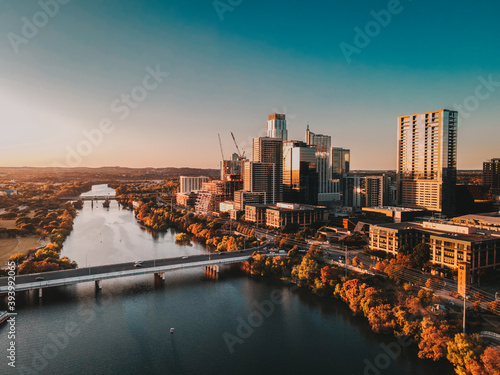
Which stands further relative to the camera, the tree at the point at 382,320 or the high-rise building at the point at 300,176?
the high-rise building at the point at 300,176

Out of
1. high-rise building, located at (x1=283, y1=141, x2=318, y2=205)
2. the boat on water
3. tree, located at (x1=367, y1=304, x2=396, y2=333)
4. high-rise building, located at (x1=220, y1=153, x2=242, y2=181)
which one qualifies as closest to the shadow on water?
the boat on water

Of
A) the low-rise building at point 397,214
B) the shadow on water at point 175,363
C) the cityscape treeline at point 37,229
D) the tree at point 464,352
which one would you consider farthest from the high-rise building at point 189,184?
the tree at point 464,352

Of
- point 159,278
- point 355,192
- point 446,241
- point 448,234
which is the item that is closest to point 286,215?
point 448,234

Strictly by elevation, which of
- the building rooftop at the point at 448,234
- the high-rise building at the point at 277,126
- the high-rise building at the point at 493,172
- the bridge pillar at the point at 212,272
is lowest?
the bridge pillar at the point at 212,272

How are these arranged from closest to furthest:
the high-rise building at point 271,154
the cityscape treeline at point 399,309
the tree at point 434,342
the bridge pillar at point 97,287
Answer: the cityscape treeline at point 399,309
the tree at point 434,342
the bridge pillar at point 97,287
the high-rise building at point 271,154

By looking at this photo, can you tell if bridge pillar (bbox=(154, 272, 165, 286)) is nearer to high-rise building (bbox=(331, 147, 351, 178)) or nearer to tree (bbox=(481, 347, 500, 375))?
tree (bbox=(481, 347, 500, 375))

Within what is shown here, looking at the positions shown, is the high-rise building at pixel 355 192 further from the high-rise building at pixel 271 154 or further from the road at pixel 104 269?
the road at pixel 104 269
